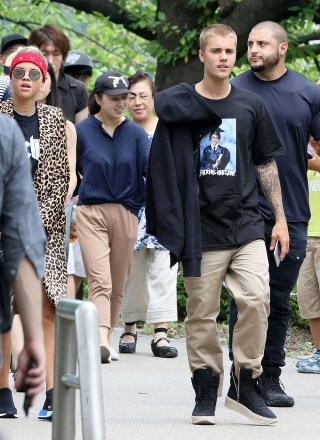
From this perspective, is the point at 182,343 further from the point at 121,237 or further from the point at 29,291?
the point at 29,291

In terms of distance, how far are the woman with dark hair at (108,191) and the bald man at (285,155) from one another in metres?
1.80

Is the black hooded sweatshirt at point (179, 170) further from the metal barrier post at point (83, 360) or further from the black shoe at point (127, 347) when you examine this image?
the black shoe at point (127, 347)

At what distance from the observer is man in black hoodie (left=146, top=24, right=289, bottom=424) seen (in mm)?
7117

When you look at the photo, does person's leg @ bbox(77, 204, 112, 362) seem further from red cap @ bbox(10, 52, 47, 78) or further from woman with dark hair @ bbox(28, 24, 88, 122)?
red cap @ bbox(10, 52, 47, 78)

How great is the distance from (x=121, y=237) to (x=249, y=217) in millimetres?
2560

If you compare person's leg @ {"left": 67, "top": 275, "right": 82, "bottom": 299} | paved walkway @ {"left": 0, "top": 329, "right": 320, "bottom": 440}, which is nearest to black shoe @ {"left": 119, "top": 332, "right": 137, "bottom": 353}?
paved walkway @ {"left": 0, "top": 329, "right": 320, "bottom": 440}

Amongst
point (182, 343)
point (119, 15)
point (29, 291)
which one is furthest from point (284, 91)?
point (119, 15)

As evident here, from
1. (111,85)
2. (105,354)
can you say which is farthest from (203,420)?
(111,85)

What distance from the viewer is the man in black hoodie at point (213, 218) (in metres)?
7.12

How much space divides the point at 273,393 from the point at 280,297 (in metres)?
0.56

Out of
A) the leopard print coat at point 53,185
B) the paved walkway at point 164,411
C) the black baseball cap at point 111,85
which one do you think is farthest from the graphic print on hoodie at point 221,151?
the black baseball cap at point 111,85

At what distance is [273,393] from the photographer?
7906 millimetres

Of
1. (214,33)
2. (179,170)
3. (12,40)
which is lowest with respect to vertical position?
(179,170)

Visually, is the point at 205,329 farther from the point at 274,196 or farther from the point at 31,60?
the point at 31,60
